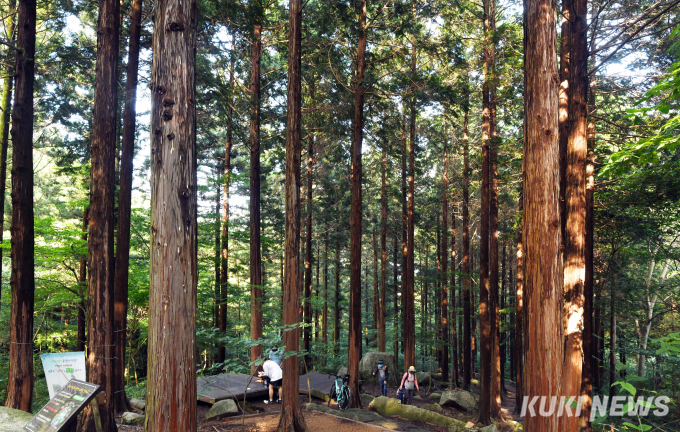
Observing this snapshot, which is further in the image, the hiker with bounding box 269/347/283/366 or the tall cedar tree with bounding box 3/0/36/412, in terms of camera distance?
the hiker with bounding box 269/347/283/366

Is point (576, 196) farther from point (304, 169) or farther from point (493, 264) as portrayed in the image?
point (304, 169)

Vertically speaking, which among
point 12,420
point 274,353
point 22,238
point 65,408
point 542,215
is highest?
point 542,215

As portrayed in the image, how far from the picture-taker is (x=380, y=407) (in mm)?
12453

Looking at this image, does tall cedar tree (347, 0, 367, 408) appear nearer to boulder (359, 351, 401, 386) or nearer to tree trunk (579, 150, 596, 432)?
tree trunk (579, 150, 596, 432)

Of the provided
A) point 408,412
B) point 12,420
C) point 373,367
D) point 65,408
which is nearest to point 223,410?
point 12,420

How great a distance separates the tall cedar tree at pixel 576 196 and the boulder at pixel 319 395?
856 cm

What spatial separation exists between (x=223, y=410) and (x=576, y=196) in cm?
967

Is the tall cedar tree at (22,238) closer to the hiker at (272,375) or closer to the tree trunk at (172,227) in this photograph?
the tree trunk at (172,227)

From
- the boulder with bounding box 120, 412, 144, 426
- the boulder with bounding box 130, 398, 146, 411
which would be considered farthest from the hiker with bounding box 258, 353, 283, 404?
the boulder with bounding box 120, 412, 144, 426

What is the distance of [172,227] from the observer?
159 inches

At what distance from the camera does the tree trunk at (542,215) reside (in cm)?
458

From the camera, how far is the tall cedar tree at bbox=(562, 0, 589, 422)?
7129mm

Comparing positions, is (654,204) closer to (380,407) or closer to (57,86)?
(380,407)

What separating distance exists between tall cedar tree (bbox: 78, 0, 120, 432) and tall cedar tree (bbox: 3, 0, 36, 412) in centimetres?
106
